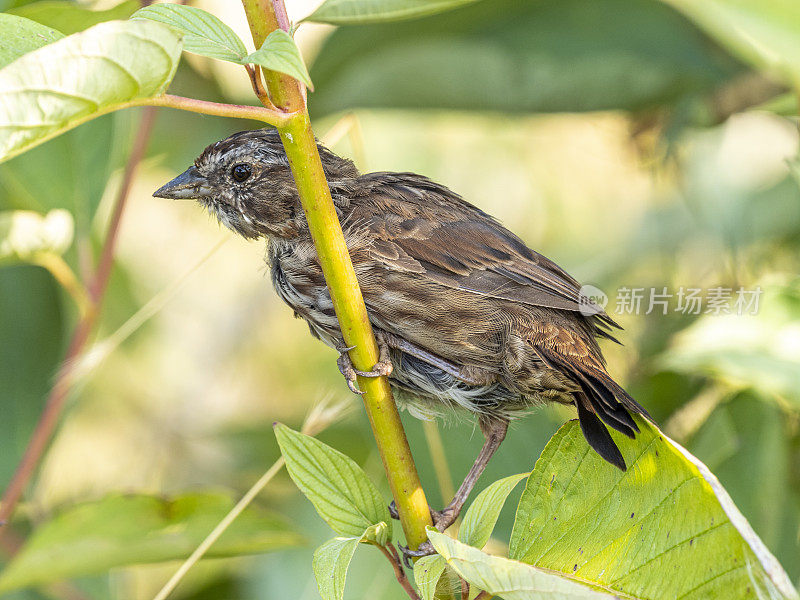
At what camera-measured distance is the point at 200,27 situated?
133cm

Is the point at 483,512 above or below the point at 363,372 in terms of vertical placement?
below

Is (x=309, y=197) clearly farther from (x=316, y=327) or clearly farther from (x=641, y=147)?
(x=641, y=147)

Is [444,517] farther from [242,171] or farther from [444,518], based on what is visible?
[242,171]

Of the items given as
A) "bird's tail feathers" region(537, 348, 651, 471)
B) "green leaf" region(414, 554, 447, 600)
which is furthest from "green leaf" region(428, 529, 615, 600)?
"bird's tail feathers" region(537, 348, 651, 471)

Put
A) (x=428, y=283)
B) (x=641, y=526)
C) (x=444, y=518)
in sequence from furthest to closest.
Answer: (x=444, y=518) < (x=428, y=283) < (x=641, y=526)

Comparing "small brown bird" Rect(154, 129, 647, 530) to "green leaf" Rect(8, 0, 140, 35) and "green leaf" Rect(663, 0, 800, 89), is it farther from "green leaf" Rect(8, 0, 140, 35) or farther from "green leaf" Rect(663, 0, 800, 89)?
"green leaf" Rect(663, 0, 800, 89)

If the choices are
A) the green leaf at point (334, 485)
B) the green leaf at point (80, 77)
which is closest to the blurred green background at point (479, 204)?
the green leaf at point (334, 485)

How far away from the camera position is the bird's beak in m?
2.51

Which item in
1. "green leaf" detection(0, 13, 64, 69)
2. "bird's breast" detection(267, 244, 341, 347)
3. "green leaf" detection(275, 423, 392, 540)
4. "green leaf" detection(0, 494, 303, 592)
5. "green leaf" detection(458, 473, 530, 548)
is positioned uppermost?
"bird's breast" detection(267, 244, 341, 347)

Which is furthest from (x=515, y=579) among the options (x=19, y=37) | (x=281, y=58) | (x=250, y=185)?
(x=250, y=185)

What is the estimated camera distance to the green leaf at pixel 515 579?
4.59ft

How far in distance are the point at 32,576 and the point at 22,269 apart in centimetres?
121

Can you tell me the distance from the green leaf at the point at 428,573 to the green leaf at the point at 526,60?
2295 mm

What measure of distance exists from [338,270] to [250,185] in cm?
111
